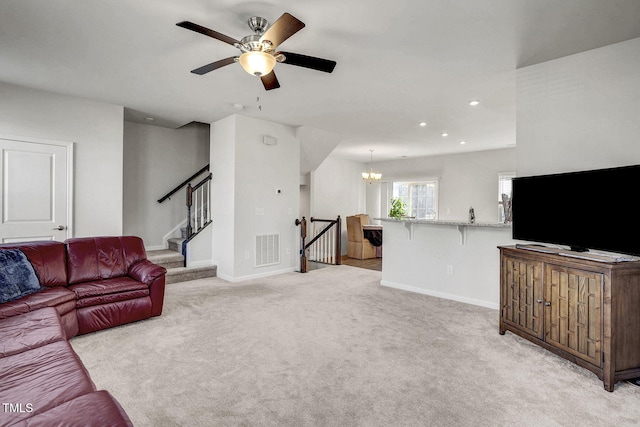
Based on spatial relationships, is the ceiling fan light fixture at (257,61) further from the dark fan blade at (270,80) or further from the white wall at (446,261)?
the white wall at (446,261)

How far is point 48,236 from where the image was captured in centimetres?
423

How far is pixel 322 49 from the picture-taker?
2934 millimetres

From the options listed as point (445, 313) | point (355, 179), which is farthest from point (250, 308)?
point (355, 179)

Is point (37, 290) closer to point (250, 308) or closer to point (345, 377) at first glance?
point (250, 308)

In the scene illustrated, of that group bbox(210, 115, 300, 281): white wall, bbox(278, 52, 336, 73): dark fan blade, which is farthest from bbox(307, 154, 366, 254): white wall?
bbox(278, 52, 336, 73): dark fan blade

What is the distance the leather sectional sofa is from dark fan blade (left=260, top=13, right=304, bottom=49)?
86.1 inches

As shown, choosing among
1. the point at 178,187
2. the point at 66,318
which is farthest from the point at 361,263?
the point at 66,318

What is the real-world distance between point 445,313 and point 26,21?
481 centimetres

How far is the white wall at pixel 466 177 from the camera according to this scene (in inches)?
310

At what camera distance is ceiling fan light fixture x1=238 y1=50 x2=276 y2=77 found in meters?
2.28

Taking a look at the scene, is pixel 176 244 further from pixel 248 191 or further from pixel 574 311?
pixel 574 311

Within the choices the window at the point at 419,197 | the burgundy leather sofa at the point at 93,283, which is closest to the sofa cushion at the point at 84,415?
the burgundy leather sofa at the point at 93,283

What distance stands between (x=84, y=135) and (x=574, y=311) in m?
5.92

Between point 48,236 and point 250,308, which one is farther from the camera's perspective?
point 48,236
